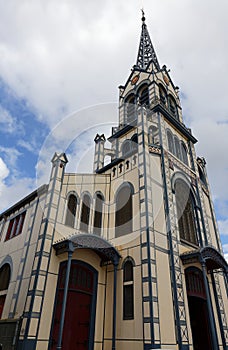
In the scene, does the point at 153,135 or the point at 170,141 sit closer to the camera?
the point at 153,135

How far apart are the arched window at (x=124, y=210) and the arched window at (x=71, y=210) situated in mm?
2544

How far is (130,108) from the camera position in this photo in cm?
2208

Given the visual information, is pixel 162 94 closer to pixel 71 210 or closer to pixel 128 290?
pixel 71 210

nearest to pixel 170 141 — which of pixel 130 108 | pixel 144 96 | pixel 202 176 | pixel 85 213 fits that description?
pixel 202 176

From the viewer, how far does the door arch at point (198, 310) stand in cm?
1285

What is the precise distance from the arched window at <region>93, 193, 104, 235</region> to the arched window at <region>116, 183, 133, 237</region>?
103cm

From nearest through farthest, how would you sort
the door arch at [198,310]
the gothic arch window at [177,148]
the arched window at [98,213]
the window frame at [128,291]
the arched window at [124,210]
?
1. the window frame at [128,291]
2. the door arch at [198,310]
3. the arched window at [124,210]
4. the arched window at [98,213]
5. the gothic arch window at [177,148]

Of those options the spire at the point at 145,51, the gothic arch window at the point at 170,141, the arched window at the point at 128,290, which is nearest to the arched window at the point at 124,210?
the arched window at the point at 128,290

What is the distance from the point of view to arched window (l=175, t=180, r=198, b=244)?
14.9 m

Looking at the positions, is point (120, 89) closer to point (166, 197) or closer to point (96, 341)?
point (166, 197)

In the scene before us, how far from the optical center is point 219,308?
13.6 m

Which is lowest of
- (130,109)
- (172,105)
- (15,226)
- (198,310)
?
(198,310)

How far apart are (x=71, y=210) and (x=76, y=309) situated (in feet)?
15.7

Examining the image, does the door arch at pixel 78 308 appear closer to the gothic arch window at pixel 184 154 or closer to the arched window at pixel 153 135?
the arched window at pixel 153 135
